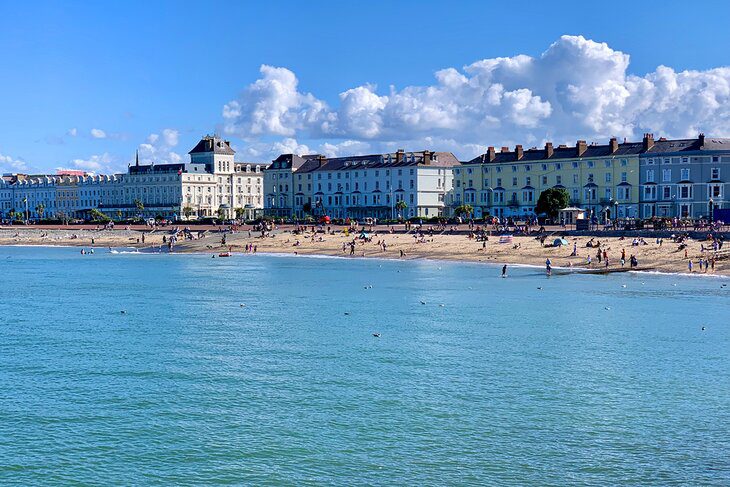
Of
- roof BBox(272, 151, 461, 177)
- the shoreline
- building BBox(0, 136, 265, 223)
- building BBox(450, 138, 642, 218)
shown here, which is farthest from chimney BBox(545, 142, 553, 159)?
building BBox(0, 136, 265, 223)

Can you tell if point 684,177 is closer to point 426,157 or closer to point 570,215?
point 570,215

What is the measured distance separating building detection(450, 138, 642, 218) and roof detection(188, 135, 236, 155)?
5091cm

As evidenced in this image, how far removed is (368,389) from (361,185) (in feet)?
317

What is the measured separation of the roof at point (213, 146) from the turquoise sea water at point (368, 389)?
4123 inches

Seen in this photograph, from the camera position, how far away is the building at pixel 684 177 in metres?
89.8

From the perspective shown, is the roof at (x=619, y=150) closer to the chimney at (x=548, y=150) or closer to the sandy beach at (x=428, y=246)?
the chimney at (x=548, y=150)

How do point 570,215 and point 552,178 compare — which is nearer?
point 570,215

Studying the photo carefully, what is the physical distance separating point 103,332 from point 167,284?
65.0 ft

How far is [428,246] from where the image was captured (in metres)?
75.8

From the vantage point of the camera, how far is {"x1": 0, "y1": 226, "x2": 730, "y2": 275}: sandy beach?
60.2m

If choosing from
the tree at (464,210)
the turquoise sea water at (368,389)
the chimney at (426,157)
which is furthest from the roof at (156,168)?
the turquoise sea water at (368,389)

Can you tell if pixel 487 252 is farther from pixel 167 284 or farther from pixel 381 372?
pixel 381 372

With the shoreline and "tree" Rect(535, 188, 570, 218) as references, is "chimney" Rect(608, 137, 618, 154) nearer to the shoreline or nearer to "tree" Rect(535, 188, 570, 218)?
"tree" Rect(535, 188, 570, 218)

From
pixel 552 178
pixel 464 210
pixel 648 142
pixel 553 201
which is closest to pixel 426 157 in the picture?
pixel 464 210
